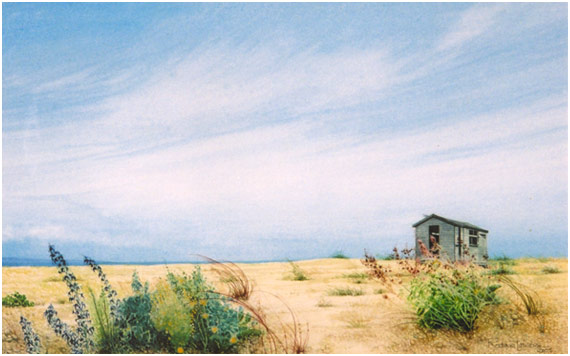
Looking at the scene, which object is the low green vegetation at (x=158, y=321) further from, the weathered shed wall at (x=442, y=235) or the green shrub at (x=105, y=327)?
the weathered shed wall at (x=442, y=235)

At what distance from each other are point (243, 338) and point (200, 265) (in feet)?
3.67

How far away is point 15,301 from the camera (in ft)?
23.2

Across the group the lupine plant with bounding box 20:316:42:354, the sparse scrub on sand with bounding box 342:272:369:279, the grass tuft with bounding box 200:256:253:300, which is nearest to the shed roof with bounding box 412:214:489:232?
the sparse scrub on sand with bounding box 342:272:369:279

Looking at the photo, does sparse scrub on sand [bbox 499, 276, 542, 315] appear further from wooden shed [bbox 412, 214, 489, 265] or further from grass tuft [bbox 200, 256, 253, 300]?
grass tuft [bbox 200, 256, 253, 300]

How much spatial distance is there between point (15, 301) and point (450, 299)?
537 centimetres

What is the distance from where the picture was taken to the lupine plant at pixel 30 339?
21.5ft

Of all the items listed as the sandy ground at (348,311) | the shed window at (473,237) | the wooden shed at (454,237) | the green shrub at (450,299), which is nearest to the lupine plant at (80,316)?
the sandy ground at (348,311)

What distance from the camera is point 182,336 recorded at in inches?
239

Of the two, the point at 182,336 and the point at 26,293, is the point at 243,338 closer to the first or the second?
the point at 182,336

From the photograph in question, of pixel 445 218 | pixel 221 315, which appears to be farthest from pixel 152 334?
pixel 445 218

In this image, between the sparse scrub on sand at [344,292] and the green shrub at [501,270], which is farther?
the sparse scrub on sand at [344,292]

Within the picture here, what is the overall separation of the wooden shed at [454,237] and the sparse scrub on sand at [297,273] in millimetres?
1564

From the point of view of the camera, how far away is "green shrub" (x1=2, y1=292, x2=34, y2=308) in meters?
7.03

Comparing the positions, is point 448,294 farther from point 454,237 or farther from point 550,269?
point 550,269
